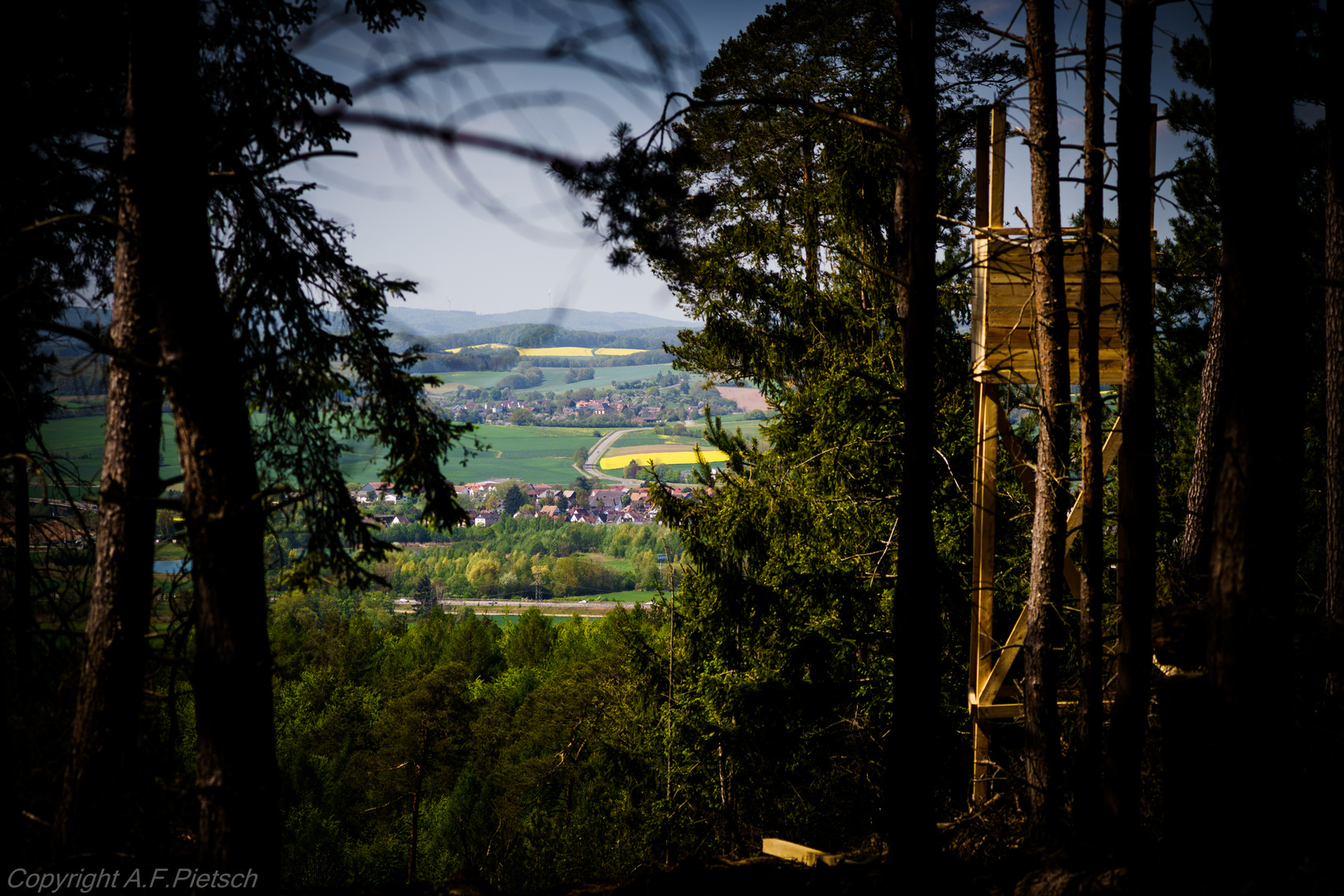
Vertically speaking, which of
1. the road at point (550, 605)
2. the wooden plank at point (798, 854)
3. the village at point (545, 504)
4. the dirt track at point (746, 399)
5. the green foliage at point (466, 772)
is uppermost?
the dirt track at point (746, 399)

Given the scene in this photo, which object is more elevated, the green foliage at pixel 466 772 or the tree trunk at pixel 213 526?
the tree trunk at pixel 213 526

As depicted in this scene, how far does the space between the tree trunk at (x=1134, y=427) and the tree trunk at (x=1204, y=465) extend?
182cm

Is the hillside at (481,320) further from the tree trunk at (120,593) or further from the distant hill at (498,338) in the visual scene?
the tree trunk at (120,593)

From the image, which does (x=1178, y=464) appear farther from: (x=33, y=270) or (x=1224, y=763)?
(x=33, y=270)

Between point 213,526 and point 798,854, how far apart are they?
4.47 meters

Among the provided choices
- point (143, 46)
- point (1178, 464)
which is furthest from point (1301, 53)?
point (143, 46)

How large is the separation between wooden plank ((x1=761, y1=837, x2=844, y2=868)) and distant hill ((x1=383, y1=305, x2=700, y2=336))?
3.52 meters

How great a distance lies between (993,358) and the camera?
694cm

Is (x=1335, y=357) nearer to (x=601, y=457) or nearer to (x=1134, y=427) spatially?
(x=1134, y=427)

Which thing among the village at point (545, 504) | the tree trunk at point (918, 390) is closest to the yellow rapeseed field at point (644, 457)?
the village at point (545, 504)

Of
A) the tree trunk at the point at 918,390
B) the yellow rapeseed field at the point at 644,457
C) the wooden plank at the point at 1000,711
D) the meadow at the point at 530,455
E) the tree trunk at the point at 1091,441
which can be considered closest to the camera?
the tree trunk at the point at 918,390

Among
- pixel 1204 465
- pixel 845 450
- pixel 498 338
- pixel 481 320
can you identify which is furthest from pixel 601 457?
pixel 498 338

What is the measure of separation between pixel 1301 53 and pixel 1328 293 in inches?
214

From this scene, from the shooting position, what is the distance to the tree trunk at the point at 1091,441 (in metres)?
5.37
